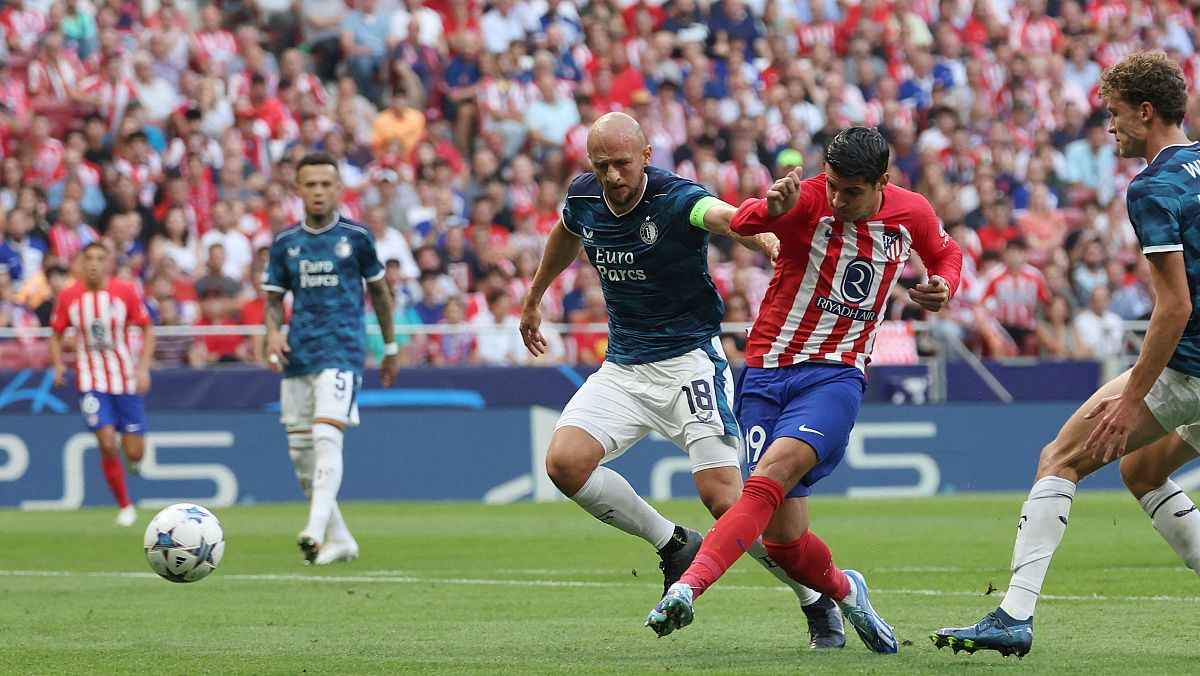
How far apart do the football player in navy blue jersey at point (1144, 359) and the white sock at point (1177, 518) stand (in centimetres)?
30

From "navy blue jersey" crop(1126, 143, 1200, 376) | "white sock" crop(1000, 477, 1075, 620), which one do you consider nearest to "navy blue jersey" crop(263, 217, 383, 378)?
"white sock" crop(1000, 477, 1075, 620)

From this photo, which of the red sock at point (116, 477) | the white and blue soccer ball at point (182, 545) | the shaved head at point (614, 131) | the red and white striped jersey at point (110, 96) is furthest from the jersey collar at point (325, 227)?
the red and white striped jersey at point (110, 96)

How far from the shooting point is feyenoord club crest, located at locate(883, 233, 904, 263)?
6.81 meters

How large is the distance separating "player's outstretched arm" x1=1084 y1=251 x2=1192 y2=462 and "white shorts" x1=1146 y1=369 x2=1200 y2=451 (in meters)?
0.23

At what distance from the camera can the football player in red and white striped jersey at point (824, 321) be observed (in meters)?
6.56

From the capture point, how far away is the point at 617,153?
728 centimetres

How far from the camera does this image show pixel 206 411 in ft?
54.3

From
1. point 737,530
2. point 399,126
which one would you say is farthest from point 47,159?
point 737,530

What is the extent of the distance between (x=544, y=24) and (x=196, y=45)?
4.85 metres

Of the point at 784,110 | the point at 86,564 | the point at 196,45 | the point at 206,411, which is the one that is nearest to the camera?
the point at 86,564

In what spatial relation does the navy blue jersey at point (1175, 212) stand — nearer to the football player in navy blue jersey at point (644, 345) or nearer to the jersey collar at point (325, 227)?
the football player in navy blue jersey at point (644, 345)

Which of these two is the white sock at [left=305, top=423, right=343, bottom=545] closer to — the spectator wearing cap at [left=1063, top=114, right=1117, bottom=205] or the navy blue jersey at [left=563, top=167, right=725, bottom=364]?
the navy blue jersey at [left=563, top=167, right=725, bottom=364]

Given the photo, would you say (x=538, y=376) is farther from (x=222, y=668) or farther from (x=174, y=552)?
(x=222, y=668)

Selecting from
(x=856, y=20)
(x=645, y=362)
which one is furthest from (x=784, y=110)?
(x=645, y=362)
